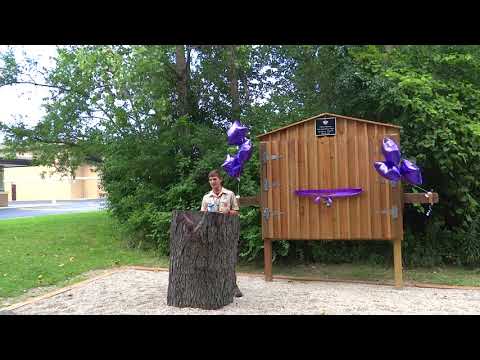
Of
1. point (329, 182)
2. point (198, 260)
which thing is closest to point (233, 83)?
point (329, 182)

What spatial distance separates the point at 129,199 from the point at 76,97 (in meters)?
4.60

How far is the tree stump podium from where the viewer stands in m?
5.52

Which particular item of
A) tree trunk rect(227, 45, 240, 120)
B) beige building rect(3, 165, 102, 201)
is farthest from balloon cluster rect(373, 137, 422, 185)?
beige building rect(3, 165, 102, 201)

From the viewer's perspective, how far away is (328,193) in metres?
7.13

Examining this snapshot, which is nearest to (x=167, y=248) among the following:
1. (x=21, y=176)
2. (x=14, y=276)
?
(x=14, y=276)

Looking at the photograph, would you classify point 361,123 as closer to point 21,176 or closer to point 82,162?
point 82,162

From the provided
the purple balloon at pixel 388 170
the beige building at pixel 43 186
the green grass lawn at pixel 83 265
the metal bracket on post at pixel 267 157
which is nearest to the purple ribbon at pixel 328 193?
the purple balloon at pixel 388 170

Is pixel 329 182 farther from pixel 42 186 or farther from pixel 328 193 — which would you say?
pixel 42 186

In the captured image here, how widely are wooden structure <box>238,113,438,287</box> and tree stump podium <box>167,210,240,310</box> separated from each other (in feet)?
6.25

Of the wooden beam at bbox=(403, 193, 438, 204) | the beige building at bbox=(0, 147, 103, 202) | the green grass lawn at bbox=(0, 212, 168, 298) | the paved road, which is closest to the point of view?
the wooden beam at bbox=(403, 193, 438, 204)

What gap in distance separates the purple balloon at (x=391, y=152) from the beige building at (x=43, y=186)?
42.9 meters

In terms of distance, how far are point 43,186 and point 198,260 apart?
45764mm

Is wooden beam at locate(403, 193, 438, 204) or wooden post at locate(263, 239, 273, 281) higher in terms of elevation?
wooden beam at locate(403, 193, 438, 204)

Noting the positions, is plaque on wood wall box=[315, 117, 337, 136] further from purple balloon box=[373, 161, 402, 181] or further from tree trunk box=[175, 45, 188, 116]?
tree trunk box=[175, 45, 188, 116]
